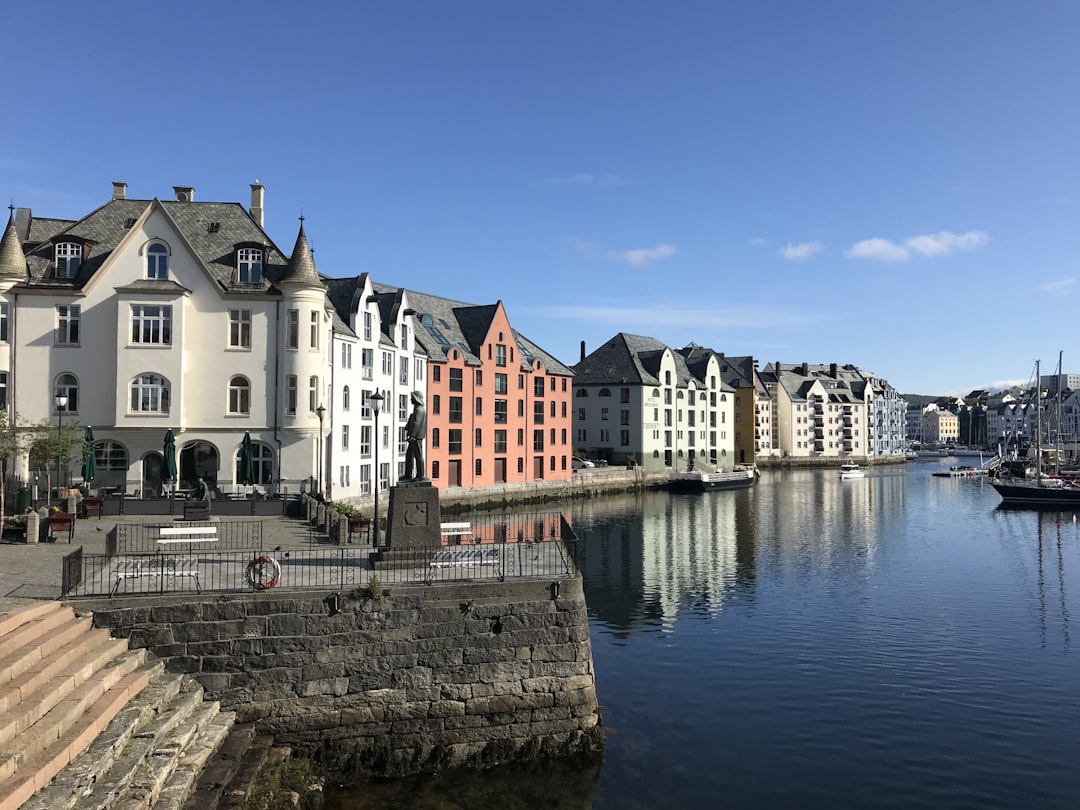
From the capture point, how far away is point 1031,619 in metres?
29.8

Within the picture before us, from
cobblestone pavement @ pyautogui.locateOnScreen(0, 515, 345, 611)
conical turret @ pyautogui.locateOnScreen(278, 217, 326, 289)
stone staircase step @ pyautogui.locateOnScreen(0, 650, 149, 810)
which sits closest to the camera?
stone staircase step @ pyautogui.locateOnScreen(0, 650, 149, 810)

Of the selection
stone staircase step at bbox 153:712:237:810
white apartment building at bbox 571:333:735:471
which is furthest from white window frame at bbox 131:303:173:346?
white apartment building at bbox 571:333:735:471

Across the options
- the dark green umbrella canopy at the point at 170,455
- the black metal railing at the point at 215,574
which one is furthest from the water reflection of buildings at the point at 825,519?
the dark green umbrella canopy at the point at 170,455

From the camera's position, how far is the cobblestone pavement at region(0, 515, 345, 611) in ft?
57.4

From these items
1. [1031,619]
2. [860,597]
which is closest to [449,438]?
[860,597]

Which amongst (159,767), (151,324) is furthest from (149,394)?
(159,767)

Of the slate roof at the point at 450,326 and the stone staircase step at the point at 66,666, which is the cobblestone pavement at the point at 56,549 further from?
the slate roof at the point at 450,326

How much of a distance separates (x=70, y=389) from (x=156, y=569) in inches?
967

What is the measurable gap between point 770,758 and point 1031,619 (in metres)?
18.1

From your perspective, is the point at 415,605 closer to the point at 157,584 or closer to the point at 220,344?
the point at 157,584

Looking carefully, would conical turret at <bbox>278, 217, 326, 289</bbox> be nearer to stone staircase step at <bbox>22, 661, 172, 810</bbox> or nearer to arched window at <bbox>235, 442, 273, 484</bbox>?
arched window at <bbox>235, 442, 273, 484</bbox>

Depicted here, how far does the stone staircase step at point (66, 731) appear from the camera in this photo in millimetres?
10508

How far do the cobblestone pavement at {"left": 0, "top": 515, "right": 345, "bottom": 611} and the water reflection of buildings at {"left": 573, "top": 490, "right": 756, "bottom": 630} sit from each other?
1193cm

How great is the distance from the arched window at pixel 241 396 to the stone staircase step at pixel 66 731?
26294mm
